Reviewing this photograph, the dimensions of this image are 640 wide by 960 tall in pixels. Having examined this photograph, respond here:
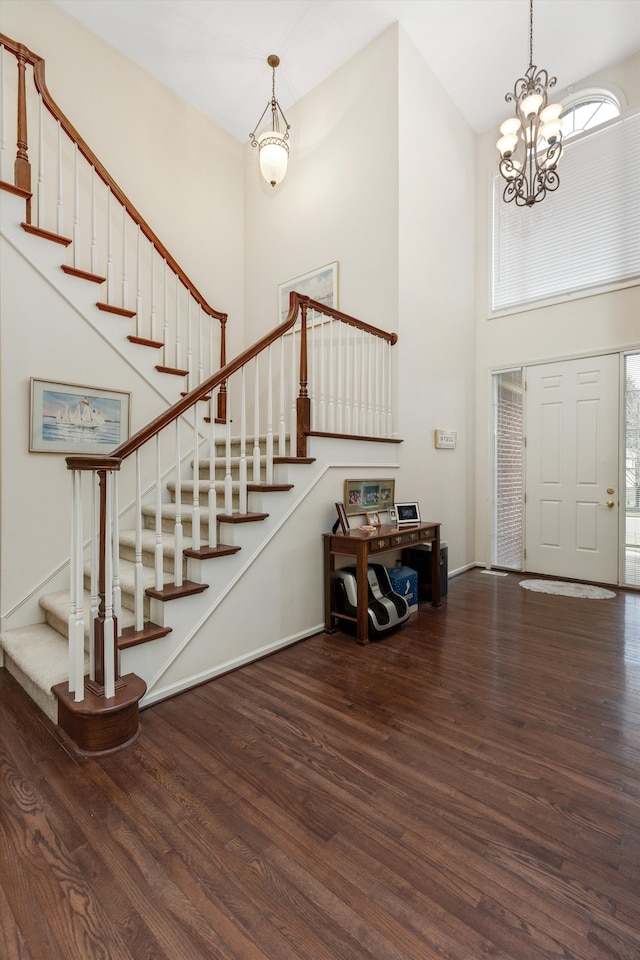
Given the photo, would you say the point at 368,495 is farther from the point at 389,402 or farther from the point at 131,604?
the point at 131,604

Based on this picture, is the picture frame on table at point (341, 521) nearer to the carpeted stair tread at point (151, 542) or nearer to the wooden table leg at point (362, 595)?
the wooden table leg at point (362, 595)

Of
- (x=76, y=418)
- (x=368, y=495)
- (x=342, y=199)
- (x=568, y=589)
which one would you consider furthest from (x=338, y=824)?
(x=342, y=199)

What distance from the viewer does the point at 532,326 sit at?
509cm

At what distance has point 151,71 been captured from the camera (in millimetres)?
4496

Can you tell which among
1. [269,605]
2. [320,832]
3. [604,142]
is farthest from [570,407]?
[320,832]

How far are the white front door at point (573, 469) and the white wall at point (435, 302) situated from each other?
710mm

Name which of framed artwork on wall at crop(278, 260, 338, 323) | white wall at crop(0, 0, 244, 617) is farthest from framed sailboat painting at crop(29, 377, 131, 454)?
framed artwork on wall at crop(278, 260, 338, 323)

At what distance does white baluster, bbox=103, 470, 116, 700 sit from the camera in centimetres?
203

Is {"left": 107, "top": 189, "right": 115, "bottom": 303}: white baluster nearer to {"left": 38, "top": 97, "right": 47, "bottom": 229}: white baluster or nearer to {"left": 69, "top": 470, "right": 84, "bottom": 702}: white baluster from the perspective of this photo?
{"left": 38, "top": 97, "right": 47, "bottom": 229}: white baluster

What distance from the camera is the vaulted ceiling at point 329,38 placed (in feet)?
13.1

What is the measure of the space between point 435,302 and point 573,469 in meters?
2.32

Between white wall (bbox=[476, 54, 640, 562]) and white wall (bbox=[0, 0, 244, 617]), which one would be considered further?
white wall (bbox=[476, 54, 640, 562])

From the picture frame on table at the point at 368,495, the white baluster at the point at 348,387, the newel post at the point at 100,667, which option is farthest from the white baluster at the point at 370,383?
the newel post at the point at 100,667

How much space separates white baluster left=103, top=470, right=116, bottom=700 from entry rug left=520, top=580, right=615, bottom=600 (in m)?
3.91
